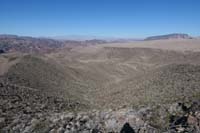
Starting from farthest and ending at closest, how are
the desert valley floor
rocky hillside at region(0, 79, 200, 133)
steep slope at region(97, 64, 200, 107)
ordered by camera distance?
1. steep slope at region(97, 64, 200, 107)
2. the desert valley floor
3. rocky hillside at region(0, 79, 200, 133)

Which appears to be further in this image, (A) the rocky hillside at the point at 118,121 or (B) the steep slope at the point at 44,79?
(B) the steep slope at the point at 44,79

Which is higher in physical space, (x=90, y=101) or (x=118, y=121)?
(x=118, y=121)

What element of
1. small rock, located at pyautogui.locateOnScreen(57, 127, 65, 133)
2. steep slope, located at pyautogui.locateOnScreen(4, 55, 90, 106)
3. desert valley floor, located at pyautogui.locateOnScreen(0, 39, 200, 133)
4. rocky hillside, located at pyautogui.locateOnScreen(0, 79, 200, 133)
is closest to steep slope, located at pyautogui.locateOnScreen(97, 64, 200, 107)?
desert valley floor, located at pyautogui.locateOnScreen(0, 39, 200, 133)

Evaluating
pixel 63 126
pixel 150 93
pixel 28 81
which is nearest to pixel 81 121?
pixel 63 126

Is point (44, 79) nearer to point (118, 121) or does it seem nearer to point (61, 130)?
point (61, 130)

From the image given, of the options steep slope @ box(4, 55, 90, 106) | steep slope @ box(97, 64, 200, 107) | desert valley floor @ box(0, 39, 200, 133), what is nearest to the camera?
desert valley floor @ box(0, 39, 200, 133)

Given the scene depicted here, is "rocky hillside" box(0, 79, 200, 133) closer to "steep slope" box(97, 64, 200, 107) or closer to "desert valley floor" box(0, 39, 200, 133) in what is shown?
"desert valley floor" box(0, 39, 200, 133)

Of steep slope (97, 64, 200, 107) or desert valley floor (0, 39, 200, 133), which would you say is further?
steep slope (97, 64, 200, 107)

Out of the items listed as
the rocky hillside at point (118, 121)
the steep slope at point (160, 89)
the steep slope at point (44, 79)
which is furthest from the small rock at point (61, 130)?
the steep slope at point (44, 79)

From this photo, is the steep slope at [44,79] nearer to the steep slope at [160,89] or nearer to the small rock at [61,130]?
the steep slope at [160,89]

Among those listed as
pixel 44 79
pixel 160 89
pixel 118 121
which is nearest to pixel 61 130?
pixel 118 121

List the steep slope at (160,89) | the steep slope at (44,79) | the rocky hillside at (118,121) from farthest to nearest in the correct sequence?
the steep slope at (44,79) < the steep slope at (160,89) < the rocky hillside at (118,121)
